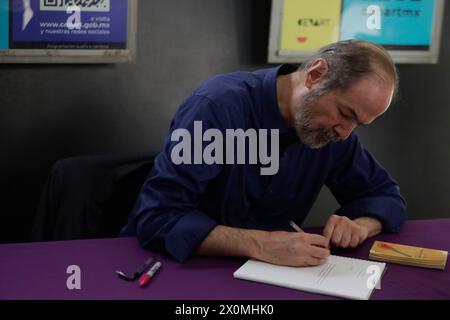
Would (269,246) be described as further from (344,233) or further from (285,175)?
(285,175)

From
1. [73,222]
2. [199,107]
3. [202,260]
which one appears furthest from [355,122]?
[73,222]

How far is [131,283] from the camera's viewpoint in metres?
1.21

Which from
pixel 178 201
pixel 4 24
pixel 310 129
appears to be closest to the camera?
pixel 178 201

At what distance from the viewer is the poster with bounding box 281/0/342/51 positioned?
2.53 m

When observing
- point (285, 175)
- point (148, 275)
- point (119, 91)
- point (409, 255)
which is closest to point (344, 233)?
point (409, 255)

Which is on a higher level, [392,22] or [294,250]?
[392,22]

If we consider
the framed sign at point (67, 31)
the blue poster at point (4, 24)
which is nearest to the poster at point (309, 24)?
the framed sign at point (67, 31)

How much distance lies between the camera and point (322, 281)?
124 centimetres

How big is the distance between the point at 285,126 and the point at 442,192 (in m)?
1.71

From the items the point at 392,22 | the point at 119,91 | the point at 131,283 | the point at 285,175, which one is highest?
the point at 392,22

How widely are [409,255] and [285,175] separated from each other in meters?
0.44

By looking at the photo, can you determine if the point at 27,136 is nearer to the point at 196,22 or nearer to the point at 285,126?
the point at 196,22

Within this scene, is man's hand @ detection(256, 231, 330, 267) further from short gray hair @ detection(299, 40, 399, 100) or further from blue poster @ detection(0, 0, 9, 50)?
blue poster @ detection(0, 0, 9, 50)

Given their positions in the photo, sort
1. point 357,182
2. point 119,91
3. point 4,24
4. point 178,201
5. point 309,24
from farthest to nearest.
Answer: point 309,24 < point 119,91 < point 4,24 < point 357,182 < point 178,201
